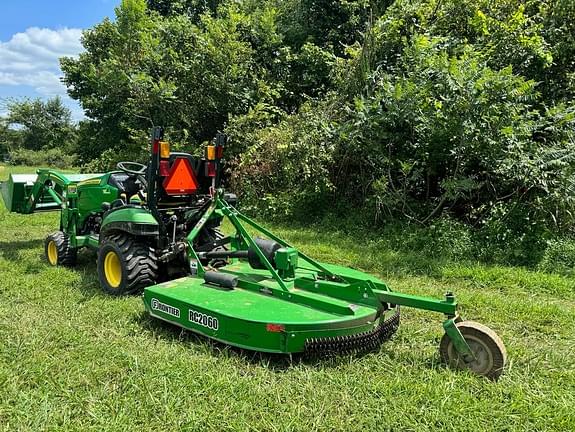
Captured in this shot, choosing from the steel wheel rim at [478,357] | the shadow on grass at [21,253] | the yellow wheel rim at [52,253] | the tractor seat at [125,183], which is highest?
the tractor seat at [125,183]

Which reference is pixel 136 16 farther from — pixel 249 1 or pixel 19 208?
pixel 19 208

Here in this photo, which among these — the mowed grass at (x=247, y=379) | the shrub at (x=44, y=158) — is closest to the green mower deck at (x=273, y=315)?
the mowed grass at (x=247, y=379)

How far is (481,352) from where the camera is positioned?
10.5 ft

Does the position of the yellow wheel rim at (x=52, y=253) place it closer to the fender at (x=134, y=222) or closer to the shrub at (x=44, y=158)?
the fender at (x=134, y=222)

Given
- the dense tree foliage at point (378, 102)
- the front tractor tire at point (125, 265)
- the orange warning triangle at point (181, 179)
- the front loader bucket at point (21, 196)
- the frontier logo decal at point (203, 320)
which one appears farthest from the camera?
the front loader bucket at point (21, 196)

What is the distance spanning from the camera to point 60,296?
16.4ft

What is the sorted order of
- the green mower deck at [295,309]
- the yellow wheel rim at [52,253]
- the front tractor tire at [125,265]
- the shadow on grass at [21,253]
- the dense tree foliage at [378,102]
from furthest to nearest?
the dense tree foliage at [378,102]
the yellow wheel rim at [52,253]
the shadow on grass at [21,253]
the front tractor tire at [125,265]
the green mower deck at [295,309]

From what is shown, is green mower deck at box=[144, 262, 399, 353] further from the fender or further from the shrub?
the shrub

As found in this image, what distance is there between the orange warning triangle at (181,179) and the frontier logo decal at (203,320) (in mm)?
1587

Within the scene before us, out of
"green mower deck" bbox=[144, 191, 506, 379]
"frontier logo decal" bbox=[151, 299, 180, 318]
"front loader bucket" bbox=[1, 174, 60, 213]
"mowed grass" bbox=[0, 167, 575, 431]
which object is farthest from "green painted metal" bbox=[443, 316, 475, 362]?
"front loader bucket" bbox=[1, 174, 60, 213]

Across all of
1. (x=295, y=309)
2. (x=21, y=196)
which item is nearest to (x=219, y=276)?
(x=295, y=309)

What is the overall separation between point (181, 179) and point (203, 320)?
1.76m

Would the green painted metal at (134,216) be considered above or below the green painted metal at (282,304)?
above

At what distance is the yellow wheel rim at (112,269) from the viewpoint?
5036 mm
